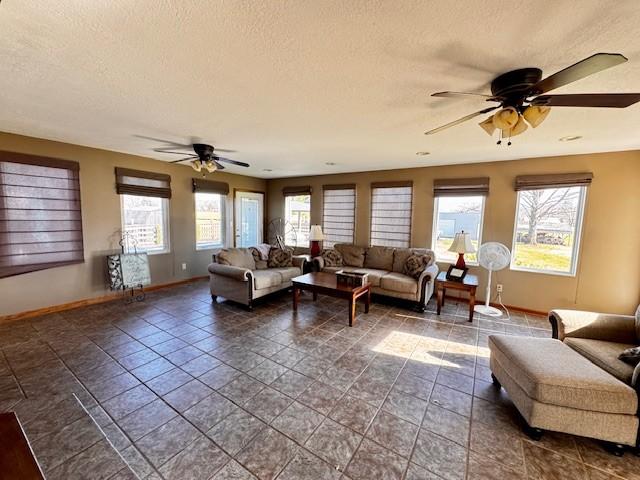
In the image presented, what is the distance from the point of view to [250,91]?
2039 mm

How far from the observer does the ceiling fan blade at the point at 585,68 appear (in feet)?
3.69

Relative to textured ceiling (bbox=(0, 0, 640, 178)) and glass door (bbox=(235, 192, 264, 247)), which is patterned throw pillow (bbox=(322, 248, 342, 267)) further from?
textured ceiling (bbox=(0, 0, 640, 178))

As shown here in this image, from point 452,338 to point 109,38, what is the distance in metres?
3.94

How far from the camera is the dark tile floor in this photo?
1518 mm

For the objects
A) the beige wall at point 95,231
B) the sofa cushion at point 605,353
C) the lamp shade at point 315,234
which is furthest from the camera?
the lamp shade at point 315,234

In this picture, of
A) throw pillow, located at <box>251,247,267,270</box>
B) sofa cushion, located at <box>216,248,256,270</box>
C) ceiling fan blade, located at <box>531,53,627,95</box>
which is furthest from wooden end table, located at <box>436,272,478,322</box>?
sofa cushion, located at <box>216,248,256,270</box>

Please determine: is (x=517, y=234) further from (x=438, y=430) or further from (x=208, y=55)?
(x=208, y=55)

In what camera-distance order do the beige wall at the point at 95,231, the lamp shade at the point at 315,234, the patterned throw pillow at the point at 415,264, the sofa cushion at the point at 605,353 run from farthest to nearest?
1. the lamp shade at the point at 315,234
2. the patterned throw pillow at the point at 415,264
3. the beige wall at the point at 95,231
4. the sofa cushion at the point at 605,353

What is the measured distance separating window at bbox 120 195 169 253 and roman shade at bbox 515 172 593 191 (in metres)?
5.97

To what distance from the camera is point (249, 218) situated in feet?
21.6

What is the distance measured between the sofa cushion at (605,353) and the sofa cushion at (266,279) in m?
3.45

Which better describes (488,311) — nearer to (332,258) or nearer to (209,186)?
(332,258)

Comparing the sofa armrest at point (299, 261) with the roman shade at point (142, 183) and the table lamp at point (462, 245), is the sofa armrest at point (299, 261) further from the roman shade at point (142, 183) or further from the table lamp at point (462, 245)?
the roman shade at point (142, 183)

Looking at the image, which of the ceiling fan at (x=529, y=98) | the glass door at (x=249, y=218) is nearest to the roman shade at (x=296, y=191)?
the glass door at (x=249, y=218)
